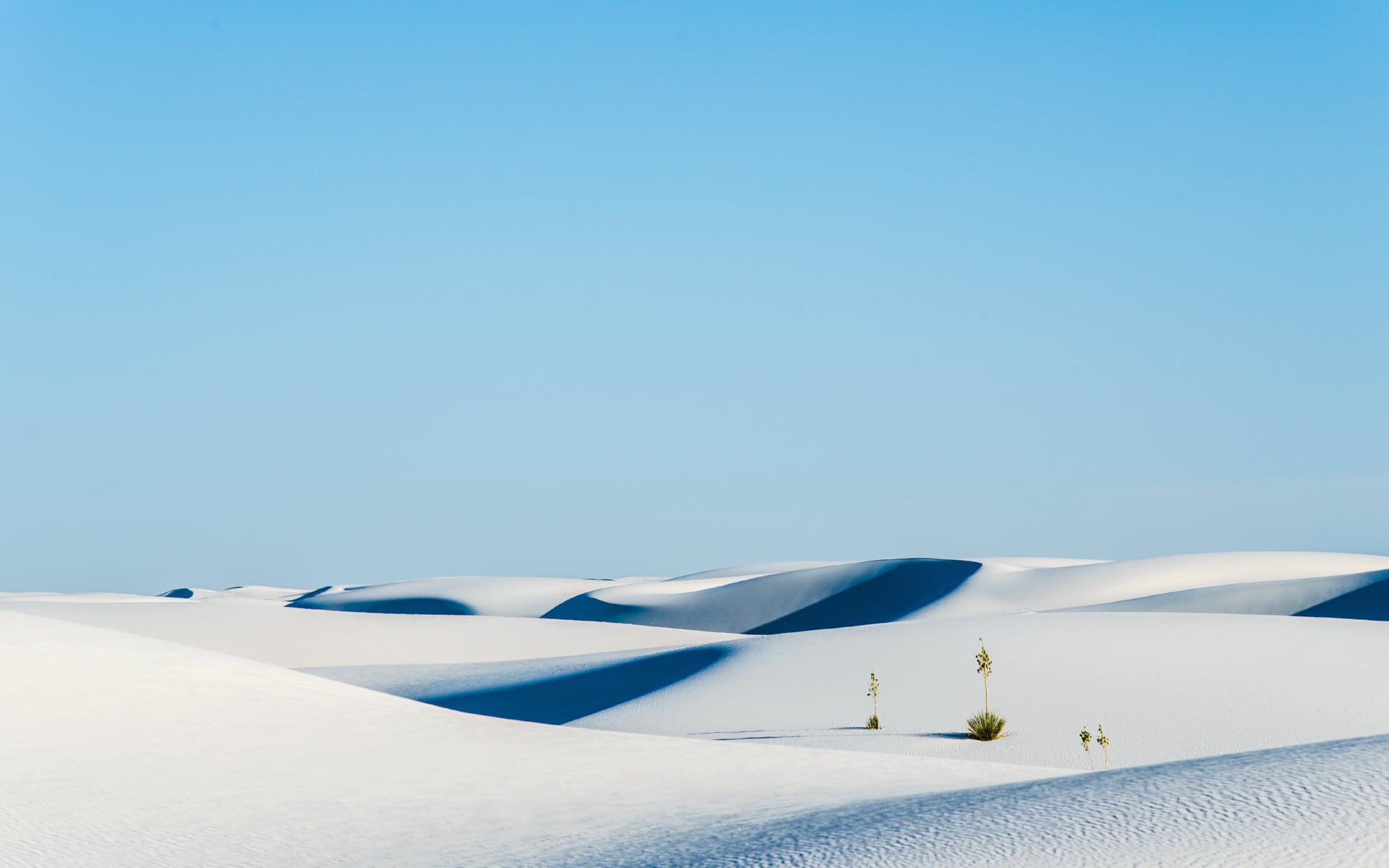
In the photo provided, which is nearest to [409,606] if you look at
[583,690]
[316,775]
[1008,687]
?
[583,690]

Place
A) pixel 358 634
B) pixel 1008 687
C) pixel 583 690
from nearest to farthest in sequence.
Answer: pixel 1008 687 < pixel 583 690 < pixel 358 634

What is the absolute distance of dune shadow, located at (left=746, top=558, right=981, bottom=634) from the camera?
1863 inches

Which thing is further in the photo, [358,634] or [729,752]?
[358,634]

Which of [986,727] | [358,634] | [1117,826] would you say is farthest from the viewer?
[358,634]

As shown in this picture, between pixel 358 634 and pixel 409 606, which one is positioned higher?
pixel 409 606

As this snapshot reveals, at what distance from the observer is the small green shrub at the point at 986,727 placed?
1244cm

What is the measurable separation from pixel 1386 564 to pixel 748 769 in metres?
45.8

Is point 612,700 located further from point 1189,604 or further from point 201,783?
point 1189,604

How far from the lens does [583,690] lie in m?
19.6

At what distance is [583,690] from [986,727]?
8461mm

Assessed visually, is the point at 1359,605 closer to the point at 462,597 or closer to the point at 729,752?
the point at 729,752

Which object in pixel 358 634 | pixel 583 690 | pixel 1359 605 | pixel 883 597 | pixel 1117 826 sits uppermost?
pixel 883 597

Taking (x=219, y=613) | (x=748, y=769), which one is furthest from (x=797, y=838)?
(x=219, y=613)

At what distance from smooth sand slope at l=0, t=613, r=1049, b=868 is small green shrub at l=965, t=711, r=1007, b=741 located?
11.1ft
